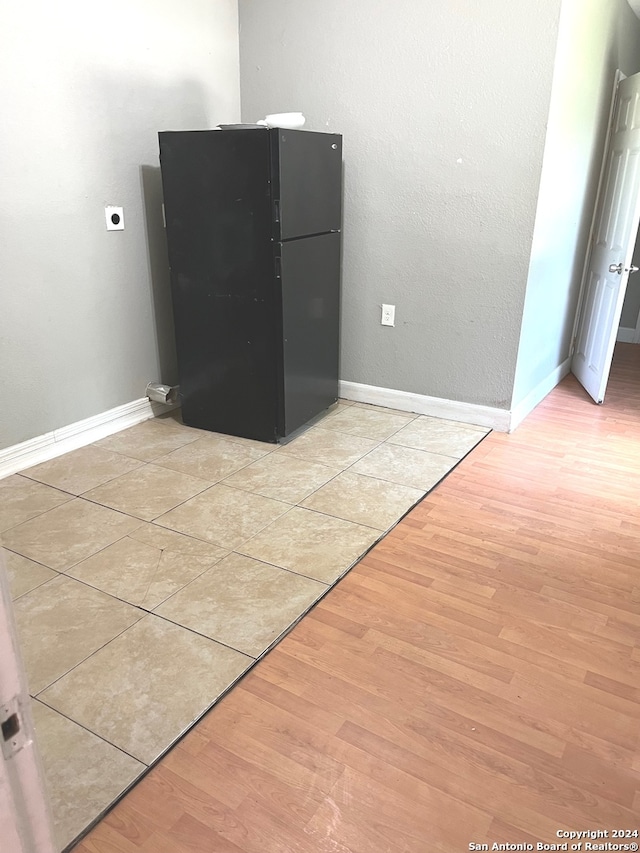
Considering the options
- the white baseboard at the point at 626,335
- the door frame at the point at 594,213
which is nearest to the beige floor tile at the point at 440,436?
the door frame at the point at 594,213

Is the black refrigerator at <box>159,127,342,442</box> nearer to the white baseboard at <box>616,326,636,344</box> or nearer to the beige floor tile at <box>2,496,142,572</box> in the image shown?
the beige floor tile at <box>2,496,142,572</box>

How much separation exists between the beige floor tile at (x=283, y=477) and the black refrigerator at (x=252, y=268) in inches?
8.7

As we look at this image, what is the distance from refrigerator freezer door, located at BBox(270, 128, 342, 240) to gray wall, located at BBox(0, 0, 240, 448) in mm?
818

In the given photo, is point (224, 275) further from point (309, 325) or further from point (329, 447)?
point (329, 447)

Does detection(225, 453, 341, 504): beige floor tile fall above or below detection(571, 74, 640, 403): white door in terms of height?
below

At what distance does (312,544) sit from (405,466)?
2.50 feet

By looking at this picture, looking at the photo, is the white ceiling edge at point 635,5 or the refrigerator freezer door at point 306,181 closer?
the refrigerator freezer door at point 306,181

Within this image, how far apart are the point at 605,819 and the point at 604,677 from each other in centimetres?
41

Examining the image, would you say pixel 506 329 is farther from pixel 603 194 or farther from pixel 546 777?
pixel 546 777

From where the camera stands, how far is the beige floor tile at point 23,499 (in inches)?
91.0

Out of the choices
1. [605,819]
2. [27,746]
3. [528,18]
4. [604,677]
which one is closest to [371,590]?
[604,677]

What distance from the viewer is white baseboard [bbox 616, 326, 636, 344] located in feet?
16.6

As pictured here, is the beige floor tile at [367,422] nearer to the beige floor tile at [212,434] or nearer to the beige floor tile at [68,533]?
the beige floor tile at [212,434]

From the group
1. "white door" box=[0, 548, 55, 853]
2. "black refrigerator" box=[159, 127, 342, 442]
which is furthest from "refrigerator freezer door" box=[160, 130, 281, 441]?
"white door" box=[0, 548, 55, 853]
